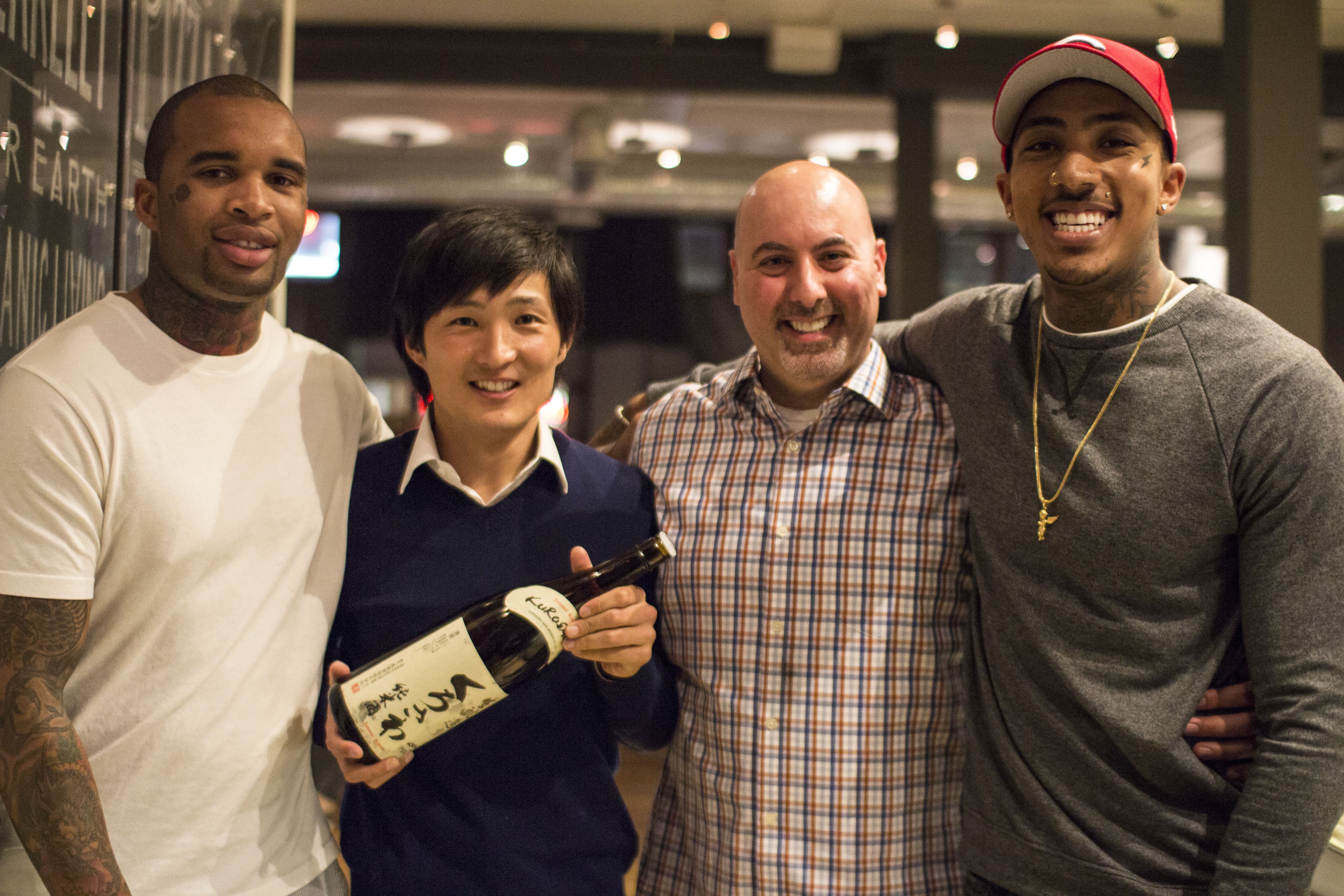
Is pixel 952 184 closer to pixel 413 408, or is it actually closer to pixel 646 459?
pixel 413 408

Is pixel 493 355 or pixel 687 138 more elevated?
pixel 687 138

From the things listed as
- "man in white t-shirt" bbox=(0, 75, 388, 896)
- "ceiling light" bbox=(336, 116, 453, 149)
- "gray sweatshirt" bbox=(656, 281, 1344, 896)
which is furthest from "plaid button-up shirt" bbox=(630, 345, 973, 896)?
"ceiling light" bbox=(336, 116, 453, 149)

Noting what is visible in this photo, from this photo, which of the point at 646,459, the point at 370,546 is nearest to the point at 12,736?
the point at 370,546

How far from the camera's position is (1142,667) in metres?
1.43

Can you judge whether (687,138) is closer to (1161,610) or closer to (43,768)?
(1161,610)

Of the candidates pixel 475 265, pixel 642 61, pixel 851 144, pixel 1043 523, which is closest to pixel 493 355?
pixel 475 265

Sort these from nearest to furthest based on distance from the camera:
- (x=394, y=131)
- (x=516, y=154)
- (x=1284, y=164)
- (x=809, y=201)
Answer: (x=809, y=201), (x=1284, y=164), (x=394, y=131), (x=516, y=154)

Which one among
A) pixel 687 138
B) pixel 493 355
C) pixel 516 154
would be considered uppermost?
pixel 687 138

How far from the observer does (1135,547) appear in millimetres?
1415

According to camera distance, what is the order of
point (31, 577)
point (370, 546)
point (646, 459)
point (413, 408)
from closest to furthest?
point (31, 577) → point (370, 546) → point (646, 459) → point (413, 408)

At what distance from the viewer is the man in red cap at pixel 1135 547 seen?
132 cm

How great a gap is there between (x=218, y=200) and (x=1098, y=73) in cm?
124

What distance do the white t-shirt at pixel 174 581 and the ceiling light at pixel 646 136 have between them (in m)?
6.65

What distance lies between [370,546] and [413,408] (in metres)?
8.06
